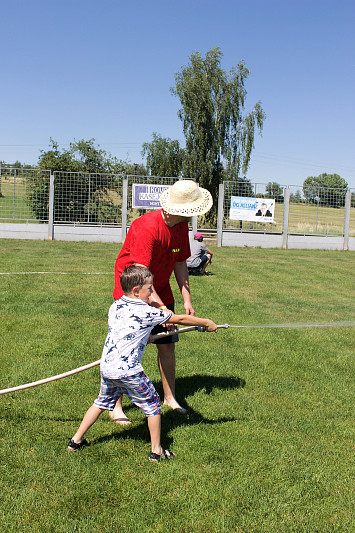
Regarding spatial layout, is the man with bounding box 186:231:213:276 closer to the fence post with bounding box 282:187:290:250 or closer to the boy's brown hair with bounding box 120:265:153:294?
the boy's brown hair with bounding box 120:265:153:294

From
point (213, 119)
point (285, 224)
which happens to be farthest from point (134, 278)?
point (213, 119)

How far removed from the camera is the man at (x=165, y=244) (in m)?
3.77

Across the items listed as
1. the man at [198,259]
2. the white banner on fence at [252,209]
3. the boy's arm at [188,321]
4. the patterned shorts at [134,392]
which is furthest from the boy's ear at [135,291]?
the white banner on fence at [252,209]

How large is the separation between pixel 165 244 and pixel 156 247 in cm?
12

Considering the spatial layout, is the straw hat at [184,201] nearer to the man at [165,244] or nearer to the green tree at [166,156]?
the man at [165,244]

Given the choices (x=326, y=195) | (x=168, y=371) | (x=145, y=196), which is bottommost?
(x=168, y=371)

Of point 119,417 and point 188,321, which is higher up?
point 188,321

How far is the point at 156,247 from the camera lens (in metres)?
3.87

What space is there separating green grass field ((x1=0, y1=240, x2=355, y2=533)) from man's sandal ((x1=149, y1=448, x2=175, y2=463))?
59 millimetres

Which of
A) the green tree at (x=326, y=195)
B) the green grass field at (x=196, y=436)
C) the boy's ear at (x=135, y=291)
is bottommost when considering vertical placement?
the green grass field at (x=196, y=436)

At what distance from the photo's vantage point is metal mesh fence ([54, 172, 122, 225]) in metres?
21.0

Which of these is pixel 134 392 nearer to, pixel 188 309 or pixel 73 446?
pixel 73 446

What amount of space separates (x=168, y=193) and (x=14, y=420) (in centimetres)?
225

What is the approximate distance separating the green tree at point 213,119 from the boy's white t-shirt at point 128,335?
38.3 meters
